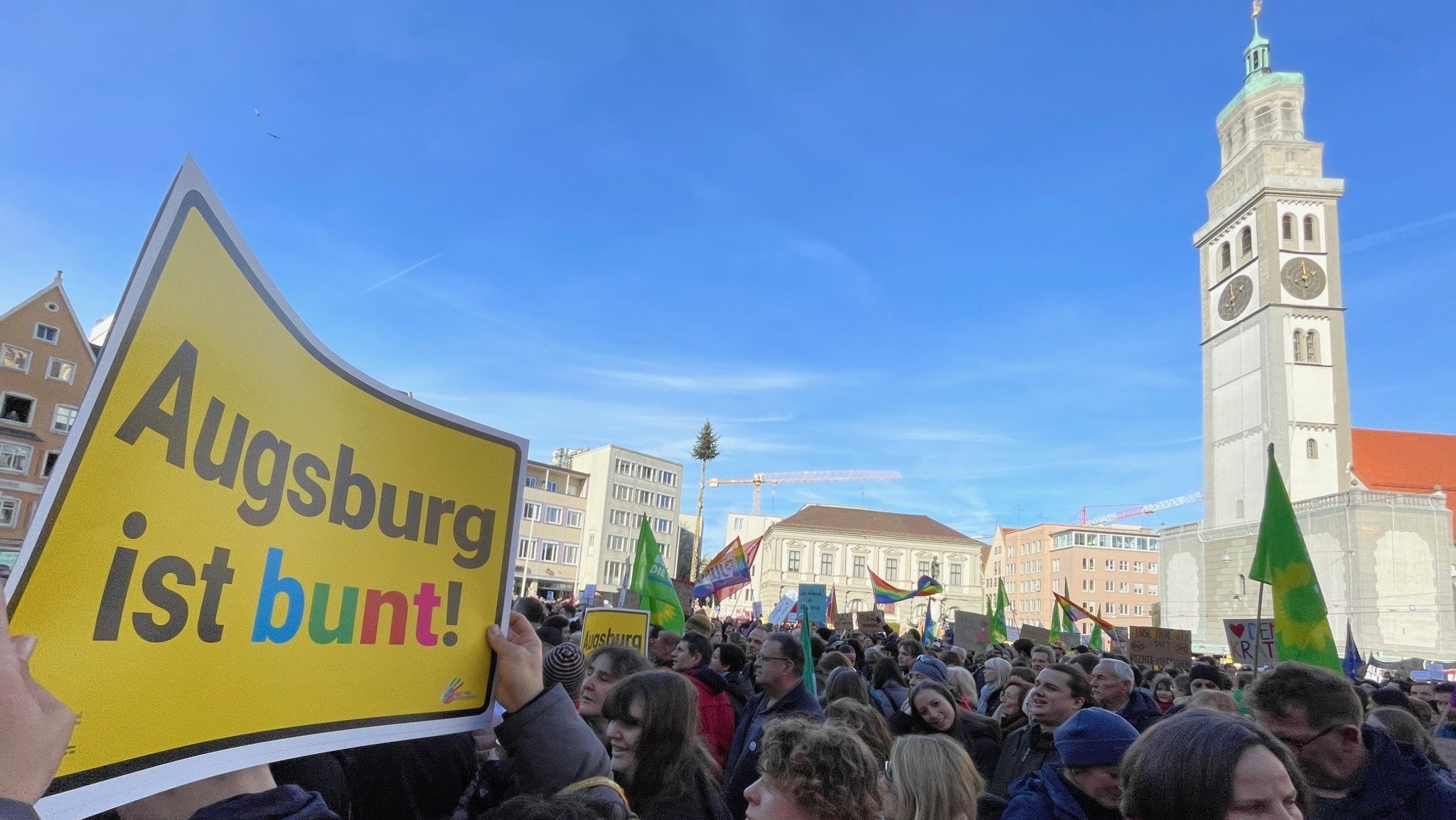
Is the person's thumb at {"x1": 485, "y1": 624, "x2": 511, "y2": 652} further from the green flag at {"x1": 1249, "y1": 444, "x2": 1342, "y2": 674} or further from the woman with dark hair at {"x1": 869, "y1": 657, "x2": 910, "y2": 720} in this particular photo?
the green flag at {"x1": 1249, "y1": 444, "x2": 1342, "y2": 674}

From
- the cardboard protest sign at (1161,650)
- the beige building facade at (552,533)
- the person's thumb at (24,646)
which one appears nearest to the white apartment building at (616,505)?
the beige building facade at (552,533)

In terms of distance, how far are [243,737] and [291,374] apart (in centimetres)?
69

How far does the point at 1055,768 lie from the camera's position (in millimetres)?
3262

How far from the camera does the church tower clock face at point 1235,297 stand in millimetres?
56750

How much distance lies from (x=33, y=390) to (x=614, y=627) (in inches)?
1749

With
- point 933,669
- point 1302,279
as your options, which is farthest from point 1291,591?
point 1302,279

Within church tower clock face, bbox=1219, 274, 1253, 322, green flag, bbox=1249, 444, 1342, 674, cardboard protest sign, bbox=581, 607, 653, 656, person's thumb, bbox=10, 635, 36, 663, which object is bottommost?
cardboard protest sign, bbox=581, 607, 653, 656

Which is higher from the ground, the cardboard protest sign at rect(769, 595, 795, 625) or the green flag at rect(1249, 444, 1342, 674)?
the green flag at rect(1249, 444, 1342, 674)

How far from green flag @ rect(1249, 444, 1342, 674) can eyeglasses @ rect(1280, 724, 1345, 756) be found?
3.29 meters

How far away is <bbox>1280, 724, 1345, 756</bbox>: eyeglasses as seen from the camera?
327 cm

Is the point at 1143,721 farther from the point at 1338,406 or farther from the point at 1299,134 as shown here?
the point at 1299,134

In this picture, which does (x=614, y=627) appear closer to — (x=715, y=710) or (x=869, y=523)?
(x=715, y=710)

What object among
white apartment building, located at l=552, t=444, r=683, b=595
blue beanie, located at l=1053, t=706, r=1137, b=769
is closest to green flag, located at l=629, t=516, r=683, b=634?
blue beanie, located at l=1053, t=706, r=1137, b=769

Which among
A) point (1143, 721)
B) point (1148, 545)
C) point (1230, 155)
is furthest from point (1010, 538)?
point (1143, 721)
